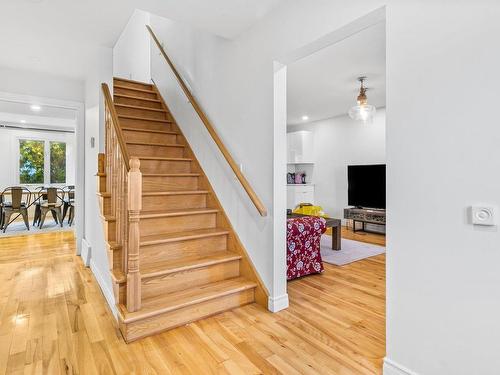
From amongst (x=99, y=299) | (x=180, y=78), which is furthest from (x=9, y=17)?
(x=99, y=299)

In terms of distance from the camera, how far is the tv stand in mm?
5784

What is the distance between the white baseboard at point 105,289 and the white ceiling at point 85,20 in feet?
7.78

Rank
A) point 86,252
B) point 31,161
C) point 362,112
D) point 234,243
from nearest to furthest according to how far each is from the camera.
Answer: point 234,243 < point 86,252 < point 362,112 < point 31,161

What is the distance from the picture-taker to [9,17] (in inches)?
107

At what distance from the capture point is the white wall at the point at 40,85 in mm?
4113

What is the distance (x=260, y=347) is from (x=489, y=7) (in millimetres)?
2200

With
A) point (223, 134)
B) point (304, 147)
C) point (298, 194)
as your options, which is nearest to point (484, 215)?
point (223, 134)

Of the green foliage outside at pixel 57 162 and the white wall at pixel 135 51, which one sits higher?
the white wall at pixel 135 51

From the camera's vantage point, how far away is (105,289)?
2832 millimetres

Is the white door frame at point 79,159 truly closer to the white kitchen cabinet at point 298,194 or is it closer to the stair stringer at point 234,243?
the stair stringer at point 234,243

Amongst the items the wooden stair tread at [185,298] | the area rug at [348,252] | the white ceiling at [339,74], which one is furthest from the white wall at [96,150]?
the area rug at [348,252]

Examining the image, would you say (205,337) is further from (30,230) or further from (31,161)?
(31,161)

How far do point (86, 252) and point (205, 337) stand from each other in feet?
8.31

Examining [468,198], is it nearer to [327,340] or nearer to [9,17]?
[327,340]
